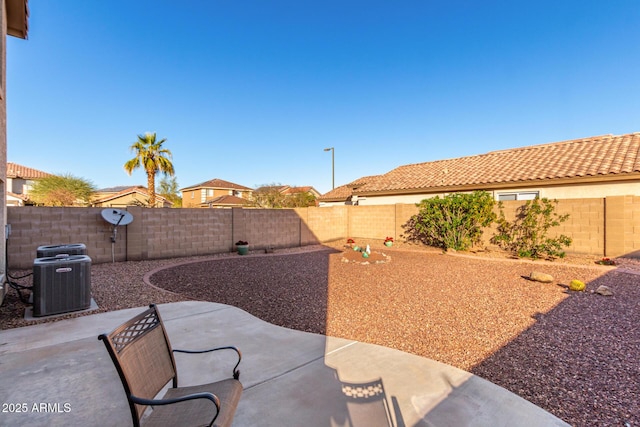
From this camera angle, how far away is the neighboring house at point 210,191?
44.1 meters

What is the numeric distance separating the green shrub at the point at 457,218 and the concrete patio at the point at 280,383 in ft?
35.8

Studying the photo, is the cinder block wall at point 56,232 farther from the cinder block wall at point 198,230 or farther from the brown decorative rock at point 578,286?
the brown decorative rock at point 578,286

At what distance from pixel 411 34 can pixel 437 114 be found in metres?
5.99

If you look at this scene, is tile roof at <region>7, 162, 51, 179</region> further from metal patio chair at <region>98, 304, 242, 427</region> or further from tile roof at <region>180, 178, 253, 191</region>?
metal patio chair at <region>98, 304, 242, 427</region>

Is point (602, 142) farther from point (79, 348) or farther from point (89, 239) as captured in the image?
point (89, 239)

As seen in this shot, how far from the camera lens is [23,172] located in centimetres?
3731

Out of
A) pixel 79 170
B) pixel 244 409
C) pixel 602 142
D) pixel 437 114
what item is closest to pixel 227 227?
pixel 244 409

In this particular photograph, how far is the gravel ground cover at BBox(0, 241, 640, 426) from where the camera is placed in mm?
3367

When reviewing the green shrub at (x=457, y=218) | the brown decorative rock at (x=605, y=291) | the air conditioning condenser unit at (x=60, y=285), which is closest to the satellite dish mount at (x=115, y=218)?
the air conditioning condenser unit at (x=60, y=285)

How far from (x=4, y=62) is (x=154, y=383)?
346 inches

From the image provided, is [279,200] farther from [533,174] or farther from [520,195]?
[533,174]

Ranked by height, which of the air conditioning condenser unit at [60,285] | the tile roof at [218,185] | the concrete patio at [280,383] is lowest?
the concrete patio at [280,383]

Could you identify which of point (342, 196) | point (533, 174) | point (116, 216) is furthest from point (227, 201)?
point (533, 174)

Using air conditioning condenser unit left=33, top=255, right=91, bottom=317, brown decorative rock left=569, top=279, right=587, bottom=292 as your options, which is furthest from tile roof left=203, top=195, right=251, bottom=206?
brown decorative rock left=569, top=279, right=587, bottom=292
